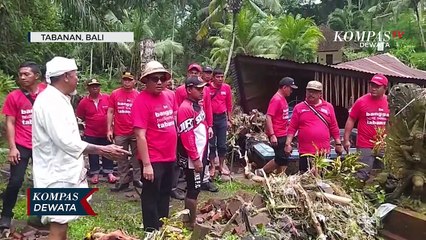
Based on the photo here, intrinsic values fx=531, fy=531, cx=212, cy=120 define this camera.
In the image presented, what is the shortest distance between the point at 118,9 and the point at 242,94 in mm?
3422

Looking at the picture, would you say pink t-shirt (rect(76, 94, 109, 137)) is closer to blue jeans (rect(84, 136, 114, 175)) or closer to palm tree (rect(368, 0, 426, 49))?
blue jeans (rect(84, 136, 114, 175))

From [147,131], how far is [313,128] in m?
2.35

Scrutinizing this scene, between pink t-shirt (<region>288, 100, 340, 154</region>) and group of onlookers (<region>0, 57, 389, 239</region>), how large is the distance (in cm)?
1

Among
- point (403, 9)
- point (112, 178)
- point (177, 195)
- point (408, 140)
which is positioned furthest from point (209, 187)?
point (403, 9)

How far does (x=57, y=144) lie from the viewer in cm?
381

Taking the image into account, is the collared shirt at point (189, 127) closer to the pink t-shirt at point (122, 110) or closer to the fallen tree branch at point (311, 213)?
the fallen tree branch at point (311, 213)

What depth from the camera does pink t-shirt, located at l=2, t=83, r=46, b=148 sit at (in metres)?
5.48

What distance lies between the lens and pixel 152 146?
4.99m

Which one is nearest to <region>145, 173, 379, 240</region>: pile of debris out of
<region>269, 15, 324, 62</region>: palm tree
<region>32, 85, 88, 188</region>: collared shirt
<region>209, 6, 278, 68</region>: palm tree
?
<region>32, 85, 88, 188</region>: collared shirt

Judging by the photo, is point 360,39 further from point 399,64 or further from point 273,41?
point 399,64

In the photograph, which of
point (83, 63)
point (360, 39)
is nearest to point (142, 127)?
point (83, 63)

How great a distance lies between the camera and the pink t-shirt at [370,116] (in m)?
6.40

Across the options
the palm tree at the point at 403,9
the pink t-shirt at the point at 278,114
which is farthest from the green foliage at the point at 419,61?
the pink t-shirt at the point at 278,114

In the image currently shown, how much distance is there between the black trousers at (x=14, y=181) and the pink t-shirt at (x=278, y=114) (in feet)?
11.2
